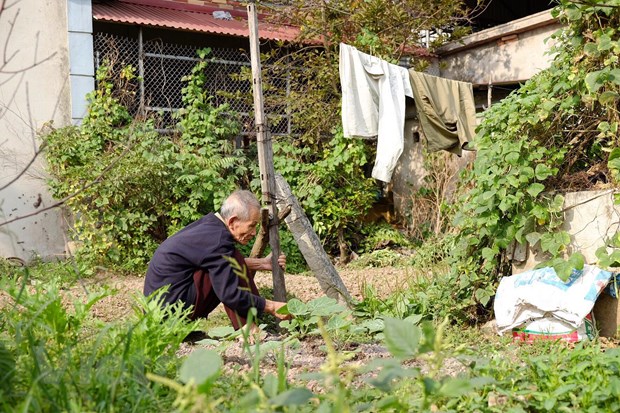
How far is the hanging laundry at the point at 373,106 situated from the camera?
7926 mm

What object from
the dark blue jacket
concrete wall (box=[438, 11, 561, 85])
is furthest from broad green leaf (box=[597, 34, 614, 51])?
concrete wall (box=[438, 11, 561, 85])

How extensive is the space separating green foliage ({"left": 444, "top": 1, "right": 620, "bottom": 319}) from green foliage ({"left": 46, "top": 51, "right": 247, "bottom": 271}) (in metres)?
4.45

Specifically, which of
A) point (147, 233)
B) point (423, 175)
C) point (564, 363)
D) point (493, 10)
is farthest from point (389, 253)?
point (493, 10)

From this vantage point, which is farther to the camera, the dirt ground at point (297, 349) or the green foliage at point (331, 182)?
the green foliage at point (331, 182)

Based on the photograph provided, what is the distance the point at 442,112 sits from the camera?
8.91 metres

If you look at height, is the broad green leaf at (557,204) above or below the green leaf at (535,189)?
below

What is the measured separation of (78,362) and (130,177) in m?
5.93


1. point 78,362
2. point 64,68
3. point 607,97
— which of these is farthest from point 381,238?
point 78,362

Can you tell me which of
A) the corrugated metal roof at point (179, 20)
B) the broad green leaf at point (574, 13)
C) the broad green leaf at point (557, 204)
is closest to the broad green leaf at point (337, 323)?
the broad green leaf at point (557, 204)

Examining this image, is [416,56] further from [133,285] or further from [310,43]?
[133,285]

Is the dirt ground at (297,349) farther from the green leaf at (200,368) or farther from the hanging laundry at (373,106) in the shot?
the hanging laundry at (373,106)

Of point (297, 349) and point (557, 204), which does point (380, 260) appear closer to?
point (557, 204)

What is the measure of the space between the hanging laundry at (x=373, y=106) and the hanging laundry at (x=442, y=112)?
63cm

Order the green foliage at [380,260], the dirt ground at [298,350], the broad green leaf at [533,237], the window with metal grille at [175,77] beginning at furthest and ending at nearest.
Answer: the window with metal grille at [175,77] < the green foliage at [380,260] < the broad green leaf at [533,237] < the dirt ground at [298,350]
